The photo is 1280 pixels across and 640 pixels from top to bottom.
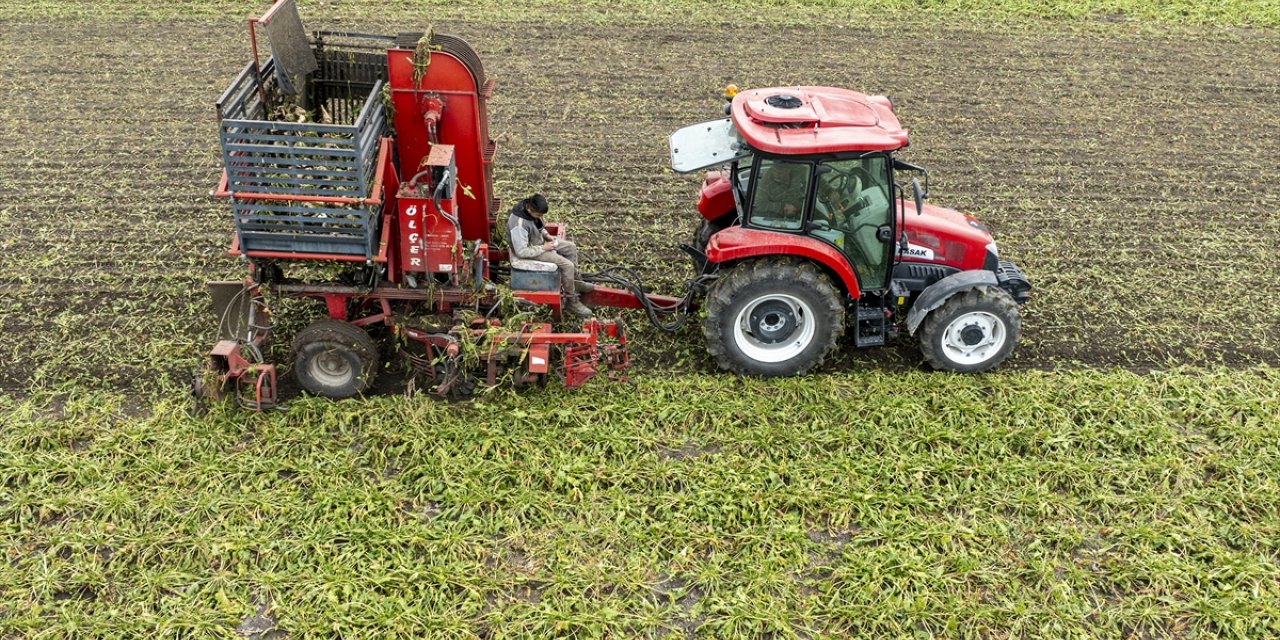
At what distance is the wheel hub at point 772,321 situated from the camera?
26.2ft

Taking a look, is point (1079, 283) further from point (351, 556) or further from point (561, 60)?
point (561, 60)

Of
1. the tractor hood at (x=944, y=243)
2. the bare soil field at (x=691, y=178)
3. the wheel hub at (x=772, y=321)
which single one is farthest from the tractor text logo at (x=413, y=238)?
the tractor hood at (x=944, y=243)

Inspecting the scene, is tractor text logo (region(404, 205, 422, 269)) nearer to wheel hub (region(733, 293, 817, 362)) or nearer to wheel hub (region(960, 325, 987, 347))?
wheel hub (region(733, 293, 817, 362))

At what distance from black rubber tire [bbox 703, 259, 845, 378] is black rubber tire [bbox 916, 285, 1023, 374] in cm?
72

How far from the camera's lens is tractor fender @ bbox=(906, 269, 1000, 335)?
7855mm

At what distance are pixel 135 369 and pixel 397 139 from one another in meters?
2.87

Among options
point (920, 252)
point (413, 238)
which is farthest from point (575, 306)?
point (920, 252)

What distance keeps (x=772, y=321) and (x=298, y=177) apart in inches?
149

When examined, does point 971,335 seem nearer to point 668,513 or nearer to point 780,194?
point 780,194

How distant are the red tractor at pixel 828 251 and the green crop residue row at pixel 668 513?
36 centimetres

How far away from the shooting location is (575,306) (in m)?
8.25

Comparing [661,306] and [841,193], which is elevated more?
[841,193]

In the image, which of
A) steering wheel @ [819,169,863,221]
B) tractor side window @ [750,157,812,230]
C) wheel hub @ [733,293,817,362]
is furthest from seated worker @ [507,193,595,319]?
steering wheel @ [819,169,863,221]

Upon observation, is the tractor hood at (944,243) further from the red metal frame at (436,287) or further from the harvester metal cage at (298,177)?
the harvester metal cage at (298,177)
